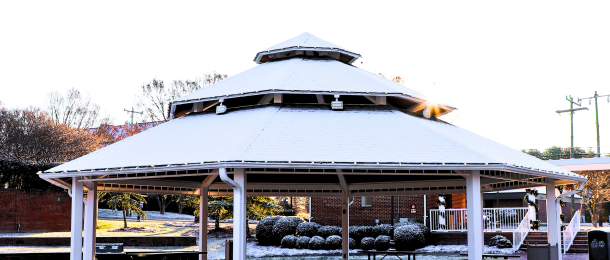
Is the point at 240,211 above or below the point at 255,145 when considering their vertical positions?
below

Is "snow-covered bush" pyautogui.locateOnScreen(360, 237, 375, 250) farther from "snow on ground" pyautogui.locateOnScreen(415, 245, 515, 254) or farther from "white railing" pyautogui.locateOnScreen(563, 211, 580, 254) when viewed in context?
"white railing" pyautogui.locateOnScreen(563, 211, 580, 254)

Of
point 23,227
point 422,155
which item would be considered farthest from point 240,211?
point 23,227

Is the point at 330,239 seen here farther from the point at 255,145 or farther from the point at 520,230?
the point at 255,145

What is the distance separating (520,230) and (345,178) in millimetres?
10755

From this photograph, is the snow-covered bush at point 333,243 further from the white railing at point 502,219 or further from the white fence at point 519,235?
the white fence at point 519,235

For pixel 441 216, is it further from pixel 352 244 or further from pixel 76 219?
pixel 76 219

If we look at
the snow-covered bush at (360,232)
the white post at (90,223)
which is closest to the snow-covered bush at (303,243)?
the snow-covered bush at (360,232)

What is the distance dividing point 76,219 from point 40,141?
37.6 metres

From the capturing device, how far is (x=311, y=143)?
14836mm

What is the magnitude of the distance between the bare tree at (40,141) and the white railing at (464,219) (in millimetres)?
29362

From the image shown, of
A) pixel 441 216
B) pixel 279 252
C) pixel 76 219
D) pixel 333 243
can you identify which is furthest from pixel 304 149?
pixel 441 216

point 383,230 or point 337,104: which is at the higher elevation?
point 337,104

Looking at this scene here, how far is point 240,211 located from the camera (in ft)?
44.8

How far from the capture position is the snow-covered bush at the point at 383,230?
31.8 meters
